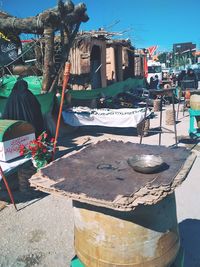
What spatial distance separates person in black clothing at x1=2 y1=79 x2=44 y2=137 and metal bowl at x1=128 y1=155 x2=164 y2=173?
481 centimetres

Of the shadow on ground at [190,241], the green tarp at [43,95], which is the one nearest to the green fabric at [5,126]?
the green tarp at [43,95]

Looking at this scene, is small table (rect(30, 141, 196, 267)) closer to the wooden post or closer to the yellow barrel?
the yellow barrel

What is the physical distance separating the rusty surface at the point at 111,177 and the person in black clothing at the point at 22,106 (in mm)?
4066

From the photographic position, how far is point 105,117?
9.59m

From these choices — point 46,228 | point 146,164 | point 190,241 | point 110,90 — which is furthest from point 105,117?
point 146,164

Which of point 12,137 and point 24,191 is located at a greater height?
point 12,137

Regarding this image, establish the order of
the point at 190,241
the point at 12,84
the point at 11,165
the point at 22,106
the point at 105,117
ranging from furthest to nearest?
the point at 105,117 < the point at 12,84 < the point at 22,106 < the point at 11,165 < the point at 190,241

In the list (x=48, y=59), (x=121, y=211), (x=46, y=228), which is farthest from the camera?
(x=48, y=59)

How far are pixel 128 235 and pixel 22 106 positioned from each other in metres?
5.33

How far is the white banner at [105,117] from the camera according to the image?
9.18 metres

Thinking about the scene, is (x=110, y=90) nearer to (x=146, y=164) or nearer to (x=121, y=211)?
(x=146, y=164)

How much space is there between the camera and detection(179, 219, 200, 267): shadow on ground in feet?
11.7

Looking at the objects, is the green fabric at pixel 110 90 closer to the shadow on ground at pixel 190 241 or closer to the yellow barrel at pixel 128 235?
the shadow on ground at pixel 190 241

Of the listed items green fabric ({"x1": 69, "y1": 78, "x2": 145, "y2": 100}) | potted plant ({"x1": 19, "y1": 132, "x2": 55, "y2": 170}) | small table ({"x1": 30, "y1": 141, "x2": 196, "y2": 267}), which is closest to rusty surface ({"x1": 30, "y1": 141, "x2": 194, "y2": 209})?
small table ({"x1": 30, "y1": 141, "x2": 196, "y2": 267})
